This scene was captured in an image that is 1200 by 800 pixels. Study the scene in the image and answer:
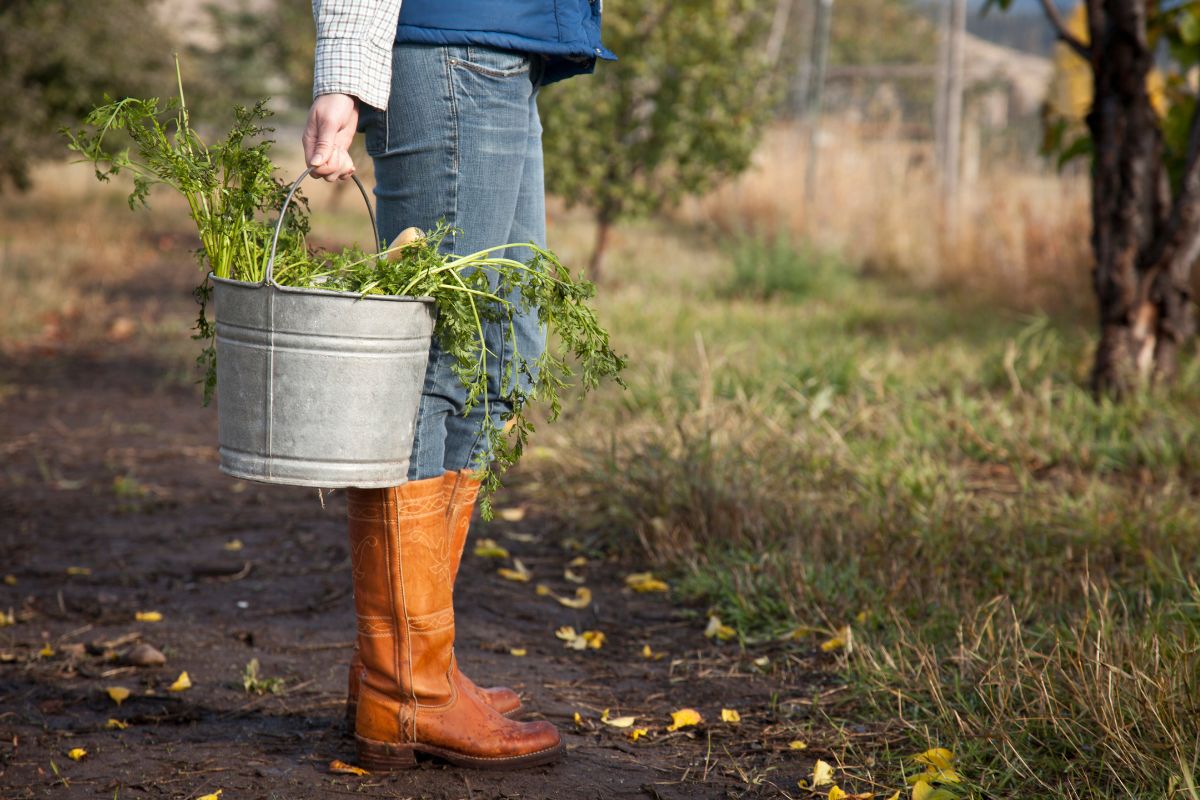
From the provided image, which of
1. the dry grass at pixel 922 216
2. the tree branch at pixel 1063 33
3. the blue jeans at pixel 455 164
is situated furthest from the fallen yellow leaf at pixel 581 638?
the dry grass at pixel 922 216

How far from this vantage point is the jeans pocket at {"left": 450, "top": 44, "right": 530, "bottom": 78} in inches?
68.5

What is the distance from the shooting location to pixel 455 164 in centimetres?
177

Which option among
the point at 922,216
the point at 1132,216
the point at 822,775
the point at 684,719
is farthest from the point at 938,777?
the point at 922,216

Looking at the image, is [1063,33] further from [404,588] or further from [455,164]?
[404,588]

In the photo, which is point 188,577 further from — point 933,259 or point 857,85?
point 857,85

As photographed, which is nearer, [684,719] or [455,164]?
[455,164]

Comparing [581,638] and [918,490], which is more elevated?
[918,490]

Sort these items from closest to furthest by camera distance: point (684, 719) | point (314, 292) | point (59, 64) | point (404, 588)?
point (314, 292) → point (404, 588) → point (684, 719) → point (59, 64)

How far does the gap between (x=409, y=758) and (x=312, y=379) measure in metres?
0.75

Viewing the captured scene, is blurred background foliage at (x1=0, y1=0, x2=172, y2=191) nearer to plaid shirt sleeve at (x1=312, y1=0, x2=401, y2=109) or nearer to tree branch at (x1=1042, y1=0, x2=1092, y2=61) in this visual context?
tree branch at (x1=1042, y1=0, x2=1092, y2=61)

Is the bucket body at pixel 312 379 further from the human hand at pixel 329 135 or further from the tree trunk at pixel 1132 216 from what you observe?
the tree trunk at pixel 1132 216

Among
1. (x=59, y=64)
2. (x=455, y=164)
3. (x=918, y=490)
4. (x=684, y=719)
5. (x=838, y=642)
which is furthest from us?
(x=59, y=64)

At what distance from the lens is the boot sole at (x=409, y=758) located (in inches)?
76.9

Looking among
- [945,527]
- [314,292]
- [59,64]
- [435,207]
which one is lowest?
[945,527]
